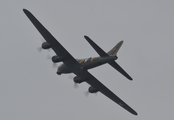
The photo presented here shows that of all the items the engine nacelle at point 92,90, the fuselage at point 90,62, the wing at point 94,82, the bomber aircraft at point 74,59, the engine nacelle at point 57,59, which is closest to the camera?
the bomber aircraft at point 74,59

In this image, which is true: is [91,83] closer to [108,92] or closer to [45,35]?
[108,92]

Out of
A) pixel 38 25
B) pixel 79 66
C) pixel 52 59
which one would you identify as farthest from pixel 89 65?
pixel 38 25

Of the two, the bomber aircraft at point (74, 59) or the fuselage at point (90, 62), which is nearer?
the bomber aircraft at point (74, 59)

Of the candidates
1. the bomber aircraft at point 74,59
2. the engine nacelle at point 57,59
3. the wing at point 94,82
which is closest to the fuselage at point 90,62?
the bomber aircraft at point 74,59

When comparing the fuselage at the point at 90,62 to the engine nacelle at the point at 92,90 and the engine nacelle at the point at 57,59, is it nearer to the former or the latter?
the engine nacelle at the point at 57,59

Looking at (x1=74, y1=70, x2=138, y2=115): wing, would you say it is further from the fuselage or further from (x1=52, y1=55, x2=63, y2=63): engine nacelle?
(x1=52, y1=55, x2=63, y2=63): engine nacelle

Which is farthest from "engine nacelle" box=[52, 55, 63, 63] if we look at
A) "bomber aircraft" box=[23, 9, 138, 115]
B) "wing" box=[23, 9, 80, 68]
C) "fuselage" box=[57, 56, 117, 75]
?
"fuselage" box=[57, 56, 117, 75]

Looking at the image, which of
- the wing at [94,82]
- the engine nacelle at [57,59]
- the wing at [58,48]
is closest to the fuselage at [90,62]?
the wing at [58,48]

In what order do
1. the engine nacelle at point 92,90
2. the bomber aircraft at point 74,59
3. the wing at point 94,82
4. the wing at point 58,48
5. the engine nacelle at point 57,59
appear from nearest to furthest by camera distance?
the bomber aircraft at point 74,59 < the wing at point 58,48 < the engine nacelle at point 57,59 < the wing at point 94,82 < the engine nacelle at point 92,90

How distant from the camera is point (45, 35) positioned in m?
60.4

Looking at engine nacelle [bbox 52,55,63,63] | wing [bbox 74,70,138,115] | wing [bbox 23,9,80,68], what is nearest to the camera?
wing [bbox 23,9,80,68]

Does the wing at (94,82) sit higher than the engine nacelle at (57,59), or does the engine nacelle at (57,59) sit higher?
the wing at (94,82)

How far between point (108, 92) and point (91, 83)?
4197 millimetres

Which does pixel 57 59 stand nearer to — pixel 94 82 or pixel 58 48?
pixel 58 48
